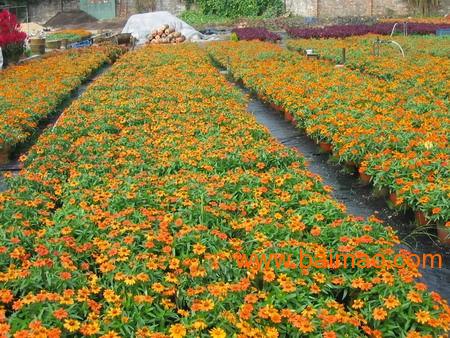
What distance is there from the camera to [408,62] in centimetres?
1279

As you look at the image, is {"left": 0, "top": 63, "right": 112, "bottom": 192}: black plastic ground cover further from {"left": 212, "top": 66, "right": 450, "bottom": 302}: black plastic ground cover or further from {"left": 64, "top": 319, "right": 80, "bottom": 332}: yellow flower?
{"left": 64, "top": 319, "right": 80, "bottom": 332}: yellow flower

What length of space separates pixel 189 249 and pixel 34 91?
28.2ft

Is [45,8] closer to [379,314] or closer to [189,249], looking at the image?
[189,249]

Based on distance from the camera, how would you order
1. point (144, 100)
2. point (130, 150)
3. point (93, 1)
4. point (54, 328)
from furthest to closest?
point (93, 1)
point (144, 100)
point (130, 150)
point (54, 328)

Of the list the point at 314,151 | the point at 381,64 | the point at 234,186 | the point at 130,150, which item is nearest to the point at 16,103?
the point at 130,150

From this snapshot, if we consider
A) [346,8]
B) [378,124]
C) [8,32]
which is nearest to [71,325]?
[378,124]

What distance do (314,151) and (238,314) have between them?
200 inches

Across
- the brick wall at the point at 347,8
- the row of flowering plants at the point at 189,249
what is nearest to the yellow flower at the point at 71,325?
the row of flowering plants at the point at 189,249

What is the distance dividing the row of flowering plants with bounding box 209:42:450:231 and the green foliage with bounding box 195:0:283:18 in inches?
1100

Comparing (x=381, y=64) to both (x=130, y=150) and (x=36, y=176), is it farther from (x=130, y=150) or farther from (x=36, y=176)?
(x=36, y=176)

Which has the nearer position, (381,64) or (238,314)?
(238,314)

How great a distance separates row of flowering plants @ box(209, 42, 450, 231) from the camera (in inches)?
193

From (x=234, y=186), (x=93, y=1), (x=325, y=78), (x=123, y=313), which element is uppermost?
(x=93, y=1)

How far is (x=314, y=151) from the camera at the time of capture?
7.70 m
